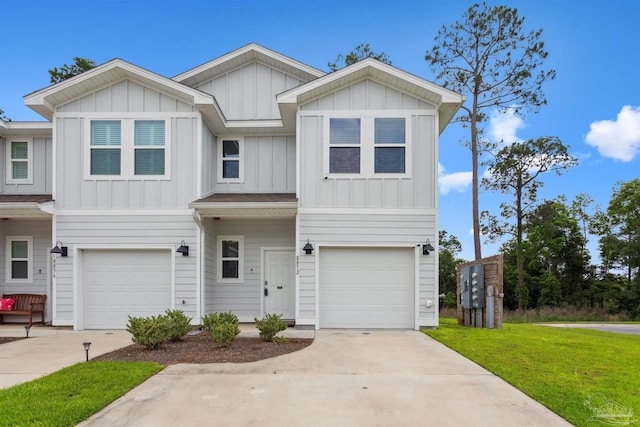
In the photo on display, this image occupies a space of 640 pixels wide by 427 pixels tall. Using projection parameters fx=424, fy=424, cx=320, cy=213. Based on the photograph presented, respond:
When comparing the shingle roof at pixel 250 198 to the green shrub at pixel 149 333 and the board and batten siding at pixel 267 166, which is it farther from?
the green shrub at pixel 149 333

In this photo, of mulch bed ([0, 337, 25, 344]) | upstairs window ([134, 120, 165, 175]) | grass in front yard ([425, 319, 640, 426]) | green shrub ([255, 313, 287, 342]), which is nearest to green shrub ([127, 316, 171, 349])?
green shrub ([255, 313, 287, 342])

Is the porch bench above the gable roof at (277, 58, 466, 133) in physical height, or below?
below

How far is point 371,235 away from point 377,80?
12.2 feet

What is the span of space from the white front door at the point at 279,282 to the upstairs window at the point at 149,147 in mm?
3555

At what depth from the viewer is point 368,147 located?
10.0m

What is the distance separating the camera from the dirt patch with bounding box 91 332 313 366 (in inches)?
262

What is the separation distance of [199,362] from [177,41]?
42.7 feet

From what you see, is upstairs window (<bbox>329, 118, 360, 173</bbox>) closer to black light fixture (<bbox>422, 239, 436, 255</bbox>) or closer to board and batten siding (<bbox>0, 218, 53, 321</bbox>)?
black light fixture (<bbox>422, 239, 436, 255</bbox>)

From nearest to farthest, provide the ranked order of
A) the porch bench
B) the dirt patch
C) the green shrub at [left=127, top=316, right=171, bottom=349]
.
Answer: the dirt patch
the green shrub at [left=127, top=316, right=171, bottom=349]
the porch bench

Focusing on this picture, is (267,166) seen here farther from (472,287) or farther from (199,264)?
(472,287)

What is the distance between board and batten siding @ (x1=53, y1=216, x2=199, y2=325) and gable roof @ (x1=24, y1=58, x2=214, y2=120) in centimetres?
273

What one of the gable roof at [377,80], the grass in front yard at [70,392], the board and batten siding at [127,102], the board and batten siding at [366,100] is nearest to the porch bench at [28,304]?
the board and batten siding at [127,102]

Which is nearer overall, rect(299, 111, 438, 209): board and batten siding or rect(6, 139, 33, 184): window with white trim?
rect(299, 111, 438, 209): board and batten siding

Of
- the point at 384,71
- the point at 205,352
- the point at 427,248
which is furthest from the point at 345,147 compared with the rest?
the point at 205,352
